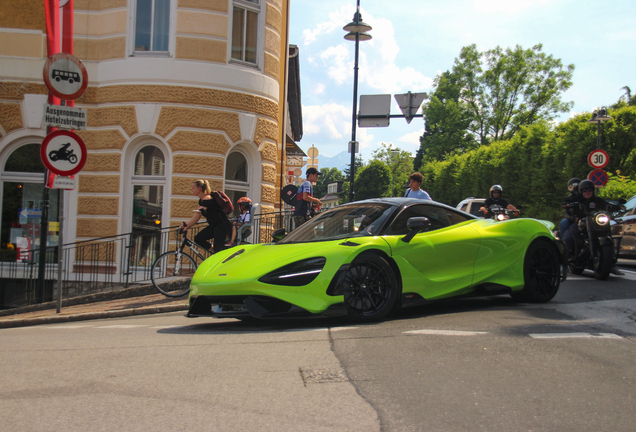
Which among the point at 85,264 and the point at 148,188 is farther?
the point at 148,188

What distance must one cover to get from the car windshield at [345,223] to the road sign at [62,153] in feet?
11.6

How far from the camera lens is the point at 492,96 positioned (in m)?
59.4

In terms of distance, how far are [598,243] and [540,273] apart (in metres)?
3.35

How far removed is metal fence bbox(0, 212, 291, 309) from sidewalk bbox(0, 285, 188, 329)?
1475 mm

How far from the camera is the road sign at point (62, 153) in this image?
870 centimetres

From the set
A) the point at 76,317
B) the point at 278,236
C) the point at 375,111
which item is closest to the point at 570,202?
the point at 278,236

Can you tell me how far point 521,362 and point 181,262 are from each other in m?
6.83

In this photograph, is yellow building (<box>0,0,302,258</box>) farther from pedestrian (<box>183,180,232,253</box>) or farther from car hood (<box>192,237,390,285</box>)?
car hood (<box>192,237,390,285</box>)

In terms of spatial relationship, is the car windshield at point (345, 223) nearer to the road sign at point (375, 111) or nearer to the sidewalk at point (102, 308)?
the sidewalk at point (102, 308)

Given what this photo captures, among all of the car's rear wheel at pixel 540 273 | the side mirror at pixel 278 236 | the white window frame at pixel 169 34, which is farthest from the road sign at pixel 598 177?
the side mirror at pixel 278 236

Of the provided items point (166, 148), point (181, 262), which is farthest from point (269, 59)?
point (181, 262)

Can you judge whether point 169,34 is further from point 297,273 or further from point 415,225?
point 297,273

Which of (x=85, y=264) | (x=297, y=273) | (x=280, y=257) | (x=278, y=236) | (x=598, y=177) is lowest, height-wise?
(x=85, y=264)

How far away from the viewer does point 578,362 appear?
4.42 metres
